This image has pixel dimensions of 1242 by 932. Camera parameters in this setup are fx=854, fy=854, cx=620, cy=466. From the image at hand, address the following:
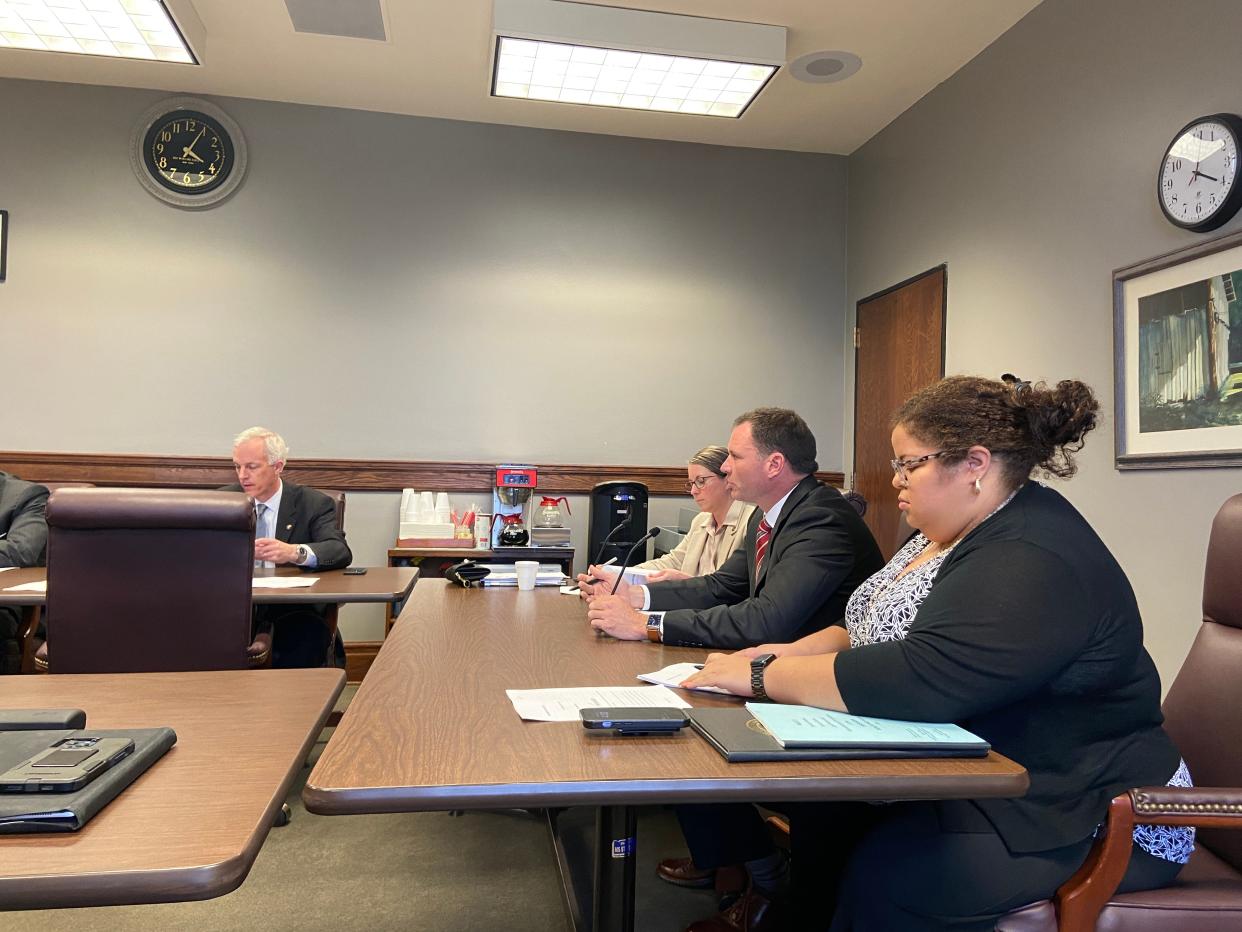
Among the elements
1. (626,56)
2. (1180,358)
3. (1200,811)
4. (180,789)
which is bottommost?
(1200,811)

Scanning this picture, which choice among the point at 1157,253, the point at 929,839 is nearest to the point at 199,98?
the point at 1157,253

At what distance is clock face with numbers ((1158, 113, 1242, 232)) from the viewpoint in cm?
242

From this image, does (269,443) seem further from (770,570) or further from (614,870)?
(614,870)

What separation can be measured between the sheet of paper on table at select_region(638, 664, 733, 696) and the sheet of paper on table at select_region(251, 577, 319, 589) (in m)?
1.60

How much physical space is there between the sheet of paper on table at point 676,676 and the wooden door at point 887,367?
282 cm

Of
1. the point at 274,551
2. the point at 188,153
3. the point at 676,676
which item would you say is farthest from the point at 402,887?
the point at 188,153

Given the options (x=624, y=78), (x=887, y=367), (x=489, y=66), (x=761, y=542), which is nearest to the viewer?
(x=761, y=542)

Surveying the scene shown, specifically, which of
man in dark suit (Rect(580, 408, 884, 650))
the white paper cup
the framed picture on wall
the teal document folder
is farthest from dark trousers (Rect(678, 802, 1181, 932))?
the framed picture on wall

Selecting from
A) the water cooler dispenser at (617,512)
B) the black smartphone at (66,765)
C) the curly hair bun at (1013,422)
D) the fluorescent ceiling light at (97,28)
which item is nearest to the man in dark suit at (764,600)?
the curly hair bun at (1013,422)

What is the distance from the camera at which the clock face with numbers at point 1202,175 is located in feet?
7.95

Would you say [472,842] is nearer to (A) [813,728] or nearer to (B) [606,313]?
(A) [813,728]

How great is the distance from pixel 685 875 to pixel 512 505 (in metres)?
2.48

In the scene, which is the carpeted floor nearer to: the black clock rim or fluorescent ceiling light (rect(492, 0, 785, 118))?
fluorescent ceiling light (rect(492, 0, 785, 118))

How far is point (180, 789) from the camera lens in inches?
34.4
